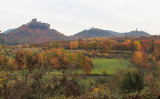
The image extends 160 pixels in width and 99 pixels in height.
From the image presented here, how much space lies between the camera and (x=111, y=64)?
57.7 m

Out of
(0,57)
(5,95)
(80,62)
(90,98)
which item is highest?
(0,57)

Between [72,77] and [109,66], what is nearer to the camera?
[72,77]

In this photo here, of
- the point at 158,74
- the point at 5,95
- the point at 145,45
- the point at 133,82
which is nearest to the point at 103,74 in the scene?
the point at 158,74

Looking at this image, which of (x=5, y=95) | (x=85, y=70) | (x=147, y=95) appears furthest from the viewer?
(x=85, y=70)

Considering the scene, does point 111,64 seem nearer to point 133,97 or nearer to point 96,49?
point 96,49

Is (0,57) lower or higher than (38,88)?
higher

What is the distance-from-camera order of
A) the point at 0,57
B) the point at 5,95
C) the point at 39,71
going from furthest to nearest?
the point at 39,71 → the point at 5,95 → the point at 0,57

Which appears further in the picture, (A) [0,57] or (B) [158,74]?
(B) [158,74]

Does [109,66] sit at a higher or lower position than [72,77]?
lower

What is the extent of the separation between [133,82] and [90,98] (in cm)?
1687

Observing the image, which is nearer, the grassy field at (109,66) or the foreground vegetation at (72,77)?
the foreground vegetation at (72,77)

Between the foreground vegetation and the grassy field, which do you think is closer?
the foreground vegetation

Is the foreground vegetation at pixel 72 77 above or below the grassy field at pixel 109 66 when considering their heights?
above

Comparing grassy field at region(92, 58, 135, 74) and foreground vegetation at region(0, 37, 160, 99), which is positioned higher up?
foreground vegetation at region(0, 37, 160, 99)
